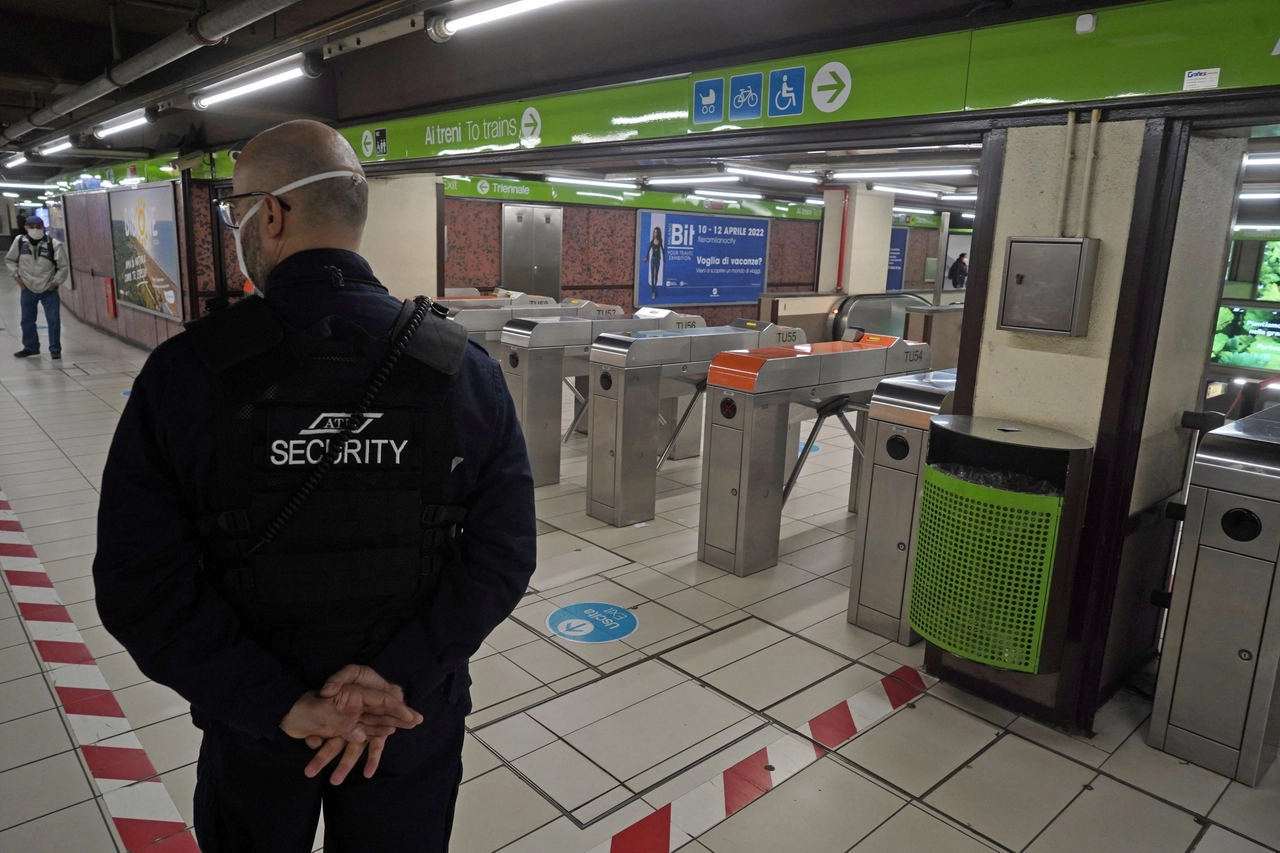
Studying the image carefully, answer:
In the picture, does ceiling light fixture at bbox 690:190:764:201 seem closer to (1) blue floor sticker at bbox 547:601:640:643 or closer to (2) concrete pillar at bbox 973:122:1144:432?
(1) blue floor sticker at bbox 547:601:640:643

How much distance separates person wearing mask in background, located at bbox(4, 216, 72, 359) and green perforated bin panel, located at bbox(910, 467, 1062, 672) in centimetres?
940

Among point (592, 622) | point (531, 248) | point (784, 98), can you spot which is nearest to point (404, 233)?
point (531, 248)

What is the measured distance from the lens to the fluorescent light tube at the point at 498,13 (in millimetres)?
3139

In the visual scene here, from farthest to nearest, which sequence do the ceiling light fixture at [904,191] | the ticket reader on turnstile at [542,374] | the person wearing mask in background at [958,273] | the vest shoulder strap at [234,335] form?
the person wearing mask in background at [958,273]
the ceiling light fixture at [904,191]
the ticket reader on turnstile at [542,374]
the vest shoulder strap at [234,335]

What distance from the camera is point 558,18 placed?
4.37 meters

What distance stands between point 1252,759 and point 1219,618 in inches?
16.4

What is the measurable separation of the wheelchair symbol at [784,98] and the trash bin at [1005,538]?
1.42m

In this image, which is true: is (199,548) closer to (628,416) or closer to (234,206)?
(234,206)

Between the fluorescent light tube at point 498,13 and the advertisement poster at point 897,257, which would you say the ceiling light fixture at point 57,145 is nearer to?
the fluorescent light tube at point 498,13

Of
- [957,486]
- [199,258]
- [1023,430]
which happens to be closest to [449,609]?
[957,486]

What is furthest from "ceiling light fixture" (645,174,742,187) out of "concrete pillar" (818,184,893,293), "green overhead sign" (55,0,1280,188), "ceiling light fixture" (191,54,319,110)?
"ceiling light fixture" (191,54,319,110)

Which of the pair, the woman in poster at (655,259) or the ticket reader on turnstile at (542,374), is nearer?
the ticket reader on turnstile at (542,374)

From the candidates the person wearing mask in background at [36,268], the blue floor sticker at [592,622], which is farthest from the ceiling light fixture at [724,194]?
the blue floor sticker at [592,622]

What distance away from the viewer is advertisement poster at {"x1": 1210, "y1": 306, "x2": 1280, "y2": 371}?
465cm
